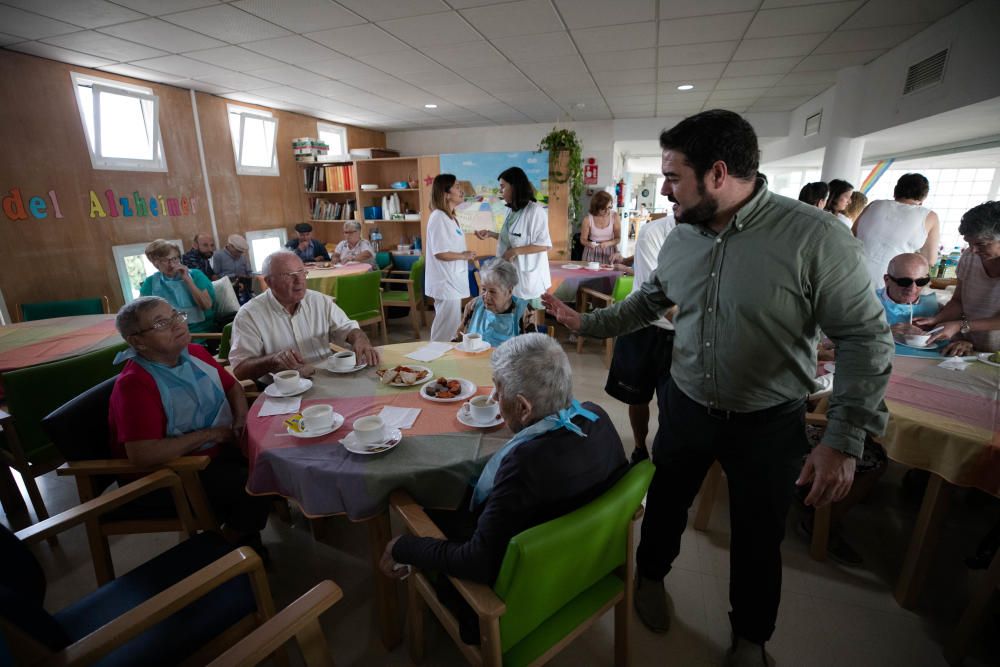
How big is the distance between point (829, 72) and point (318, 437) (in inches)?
230

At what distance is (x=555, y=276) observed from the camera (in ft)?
16.3

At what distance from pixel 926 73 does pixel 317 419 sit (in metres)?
4.90

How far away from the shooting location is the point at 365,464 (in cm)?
140

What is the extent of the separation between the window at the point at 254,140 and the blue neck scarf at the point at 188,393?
15.7ft

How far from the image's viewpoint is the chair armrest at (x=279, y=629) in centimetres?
97

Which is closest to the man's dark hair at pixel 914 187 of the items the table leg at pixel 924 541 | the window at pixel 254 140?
the table leg at pixel 924 541

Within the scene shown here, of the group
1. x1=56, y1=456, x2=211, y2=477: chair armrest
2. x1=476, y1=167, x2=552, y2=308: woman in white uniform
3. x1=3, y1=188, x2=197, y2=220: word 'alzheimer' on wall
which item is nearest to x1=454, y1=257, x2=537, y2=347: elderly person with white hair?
x1=476, y1=167, x2=552, y2=308: woman in white uniform

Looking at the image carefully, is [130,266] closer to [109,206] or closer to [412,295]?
[109,206]

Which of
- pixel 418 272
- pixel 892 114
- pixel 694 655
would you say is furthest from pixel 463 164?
pixel 694 655

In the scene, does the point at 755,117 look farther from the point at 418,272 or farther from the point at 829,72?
the point at 418,272

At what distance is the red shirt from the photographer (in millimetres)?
1606

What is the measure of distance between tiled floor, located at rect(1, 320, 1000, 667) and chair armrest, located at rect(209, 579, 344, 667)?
26.8 inches

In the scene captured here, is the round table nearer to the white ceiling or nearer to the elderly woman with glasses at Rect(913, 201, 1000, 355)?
the elderly woman with glasses at Rect(913, 201, 1000, 355)

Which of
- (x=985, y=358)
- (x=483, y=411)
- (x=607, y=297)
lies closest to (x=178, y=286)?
(x=483, y=411)
